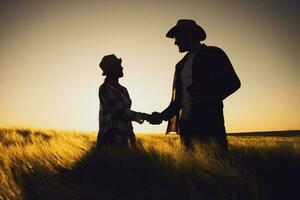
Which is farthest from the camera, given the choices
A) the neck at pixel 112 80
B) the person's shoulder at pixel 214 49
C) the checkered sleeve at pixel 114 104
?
the neck at pixel 112 80

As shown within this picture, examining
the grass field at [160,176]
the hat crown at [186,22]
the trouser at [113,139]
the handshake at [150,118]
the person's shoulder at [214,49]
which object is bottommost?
the grass field at [160,176]

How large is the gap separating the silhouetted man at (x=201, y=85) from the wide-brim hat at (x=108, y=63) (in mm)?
1661

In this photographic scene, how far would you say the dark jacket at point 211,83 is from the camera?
3783 millimetres

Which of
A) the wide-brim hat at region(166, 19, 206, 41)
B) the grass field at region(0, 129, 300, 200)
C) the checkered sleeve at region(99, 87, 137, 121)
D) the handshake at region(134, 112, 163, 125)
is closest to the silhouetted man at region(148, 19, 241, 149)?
the wide-brim hat at region(166, 19, 206, 41)

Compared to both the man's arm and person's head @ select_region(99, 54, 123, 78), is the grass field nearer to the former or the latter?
the man's arm

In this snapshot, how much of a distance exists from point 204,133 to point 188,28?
124cm

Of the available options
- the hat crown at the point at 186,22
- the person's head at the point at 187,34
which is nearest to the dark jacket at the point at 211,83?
the person's head at the point at 187,34

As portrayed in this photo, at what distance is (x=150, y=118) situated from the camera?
5.30 m

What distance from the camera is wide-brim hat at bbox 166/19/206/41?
4.22 metres

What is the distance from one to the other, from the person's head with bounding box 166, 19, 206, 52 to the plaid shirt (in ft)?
5.26

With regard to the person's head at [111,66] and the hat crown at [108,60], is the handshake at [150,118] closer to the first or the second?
the person's head at [111,66]

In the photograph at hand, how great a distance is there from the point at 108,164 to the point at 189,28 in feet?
6.00

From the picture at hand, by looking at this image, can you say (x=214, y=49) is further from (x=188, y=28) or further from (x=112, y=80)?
(x=112, y=80)

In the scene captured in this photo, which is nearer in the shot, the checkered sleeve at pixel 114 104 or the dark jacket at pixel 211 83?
the dark jacket at pixel 211 83
